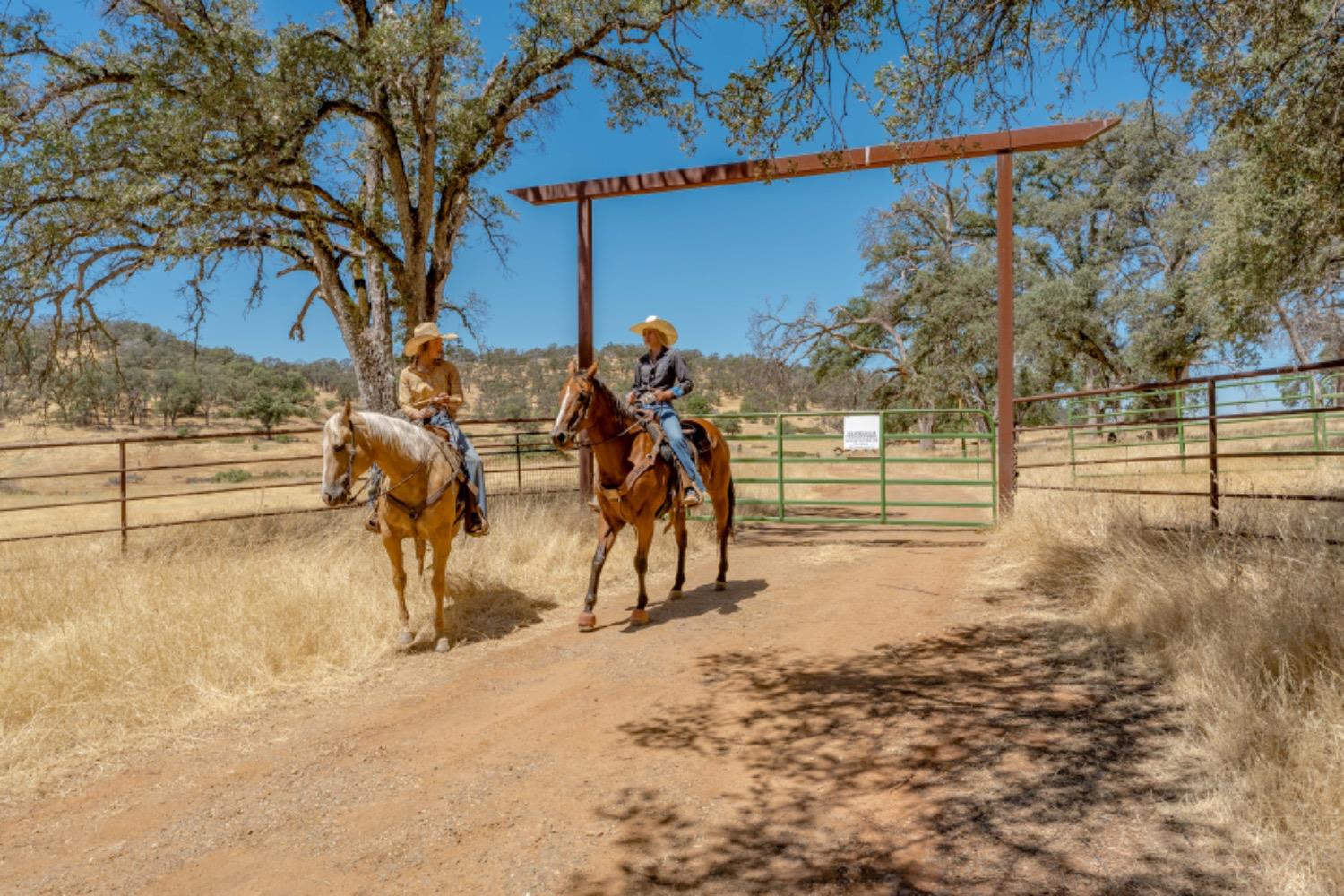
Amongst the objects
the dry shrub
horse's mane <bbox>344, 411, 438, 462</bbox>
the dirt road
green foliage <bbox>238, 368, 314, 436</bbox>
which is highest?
green foliage <bbox>238, 368, 314, 436</bbox>

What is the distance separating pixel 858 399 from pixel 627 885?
3033 cm

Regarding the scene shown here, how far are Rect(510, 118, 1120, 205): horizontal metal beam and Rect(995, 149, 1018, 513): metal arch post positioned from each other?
1.79ft

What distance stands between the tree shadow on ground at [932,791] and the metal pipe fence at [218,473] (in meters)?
4.22

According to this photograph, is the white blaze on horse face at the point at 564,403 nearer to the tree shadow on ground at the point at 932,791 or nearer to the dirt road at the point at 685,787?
the dirt road at the point at 685,787

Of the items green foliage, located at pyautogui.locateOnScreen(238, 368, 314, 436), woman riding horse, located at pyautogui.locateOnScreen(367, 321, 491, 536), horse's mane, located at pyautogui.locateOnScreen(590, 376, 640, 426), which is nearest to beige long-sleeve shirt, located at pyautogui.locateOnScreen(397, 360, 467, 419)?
woman riding horse, located at pyautogui.locateOnScreen(367, 321, 491, 536)

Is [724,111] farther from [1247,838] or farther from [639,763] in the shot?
[1247,838]

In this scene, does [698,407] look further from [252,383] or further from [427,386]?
[252,383]

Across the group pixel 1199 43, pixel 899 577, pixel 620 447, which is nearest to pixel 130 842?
pixel 620 447

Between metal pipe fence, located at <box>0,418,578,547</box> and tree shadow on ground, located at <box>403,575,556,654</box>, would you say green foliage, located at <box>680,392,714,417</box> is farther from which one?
tree shadow on ground, located at <box>403,575,556,654</box>

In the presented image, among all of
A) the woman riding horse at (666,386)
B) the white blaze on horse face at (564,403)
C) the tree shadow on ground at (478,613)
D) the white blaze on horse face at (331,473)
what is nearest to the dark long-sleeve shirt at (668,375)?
the woman riding horse at (666,386)

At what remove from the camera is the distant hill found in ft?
37.8

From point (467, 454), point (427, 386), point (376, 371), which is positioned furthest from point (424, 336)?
point (376, 371)

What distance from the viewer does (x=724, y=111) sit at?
6.32 metres

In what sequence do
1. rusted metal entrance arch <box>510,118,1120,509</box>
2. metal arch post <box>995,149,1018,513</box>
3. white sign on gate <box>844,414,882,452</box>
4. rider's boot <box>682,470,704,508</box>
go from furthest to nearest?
1. white sign on gate <box>844,414,882,452</box>
2. metal arch post <box>995,149,1018,513</box>
3. rusted metal entrance arch <box>510,118,1120,509</box>
4. rider's boot <box>682,470,704,508</box>
